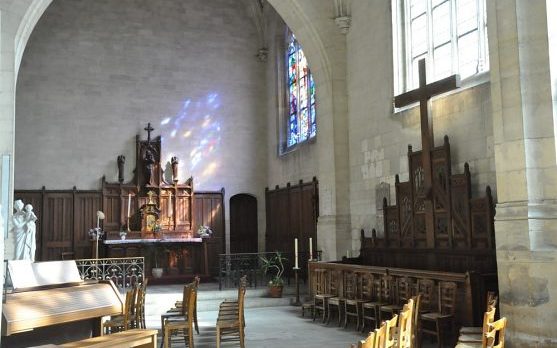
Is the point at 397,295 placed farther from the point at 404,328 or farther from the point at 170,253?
the point at 170,253

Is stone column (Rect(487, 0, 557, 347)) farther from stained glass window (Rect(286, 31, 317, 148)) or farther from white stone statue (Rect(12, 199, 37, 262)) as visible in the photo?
stained glass window (Rect(286, 31, 317, 148))

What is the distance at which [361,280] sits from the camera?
9.29 meters

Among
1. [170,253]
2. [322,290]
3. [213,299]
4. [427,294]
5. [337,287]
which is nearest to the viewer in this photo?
[427,294]

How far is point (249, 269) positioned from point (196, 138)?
477cm

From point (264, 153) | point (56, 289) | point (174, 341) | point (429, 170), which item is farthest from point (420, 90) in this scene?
point (264, 153)

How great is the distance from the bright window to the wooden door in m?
7.87

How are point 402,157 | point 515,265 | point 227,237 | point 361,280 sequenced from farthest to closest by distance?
point 227,237, point 402,157, point 361,280, point 515,265

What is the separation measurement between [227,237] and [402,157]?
7.90 metres

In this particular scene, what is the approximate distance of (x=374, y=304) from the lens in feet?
27.9

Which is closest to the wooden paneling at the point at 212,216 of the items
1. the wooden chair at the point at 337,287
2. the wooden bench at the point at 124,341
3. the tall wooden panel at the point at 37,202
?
the tall wooden panel at the point at 37,202

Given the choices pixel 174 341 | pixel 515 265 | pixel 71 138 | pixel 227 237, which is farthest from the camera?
pixel 227 237

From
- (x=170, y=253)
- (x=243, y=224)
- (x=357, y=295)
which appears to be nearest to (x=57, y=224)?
(x=170, y=253)

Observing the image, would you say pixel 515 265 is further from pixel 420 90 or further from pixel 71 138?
pixel 71 138

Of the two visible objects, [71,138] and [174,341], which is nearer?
[174,341]
